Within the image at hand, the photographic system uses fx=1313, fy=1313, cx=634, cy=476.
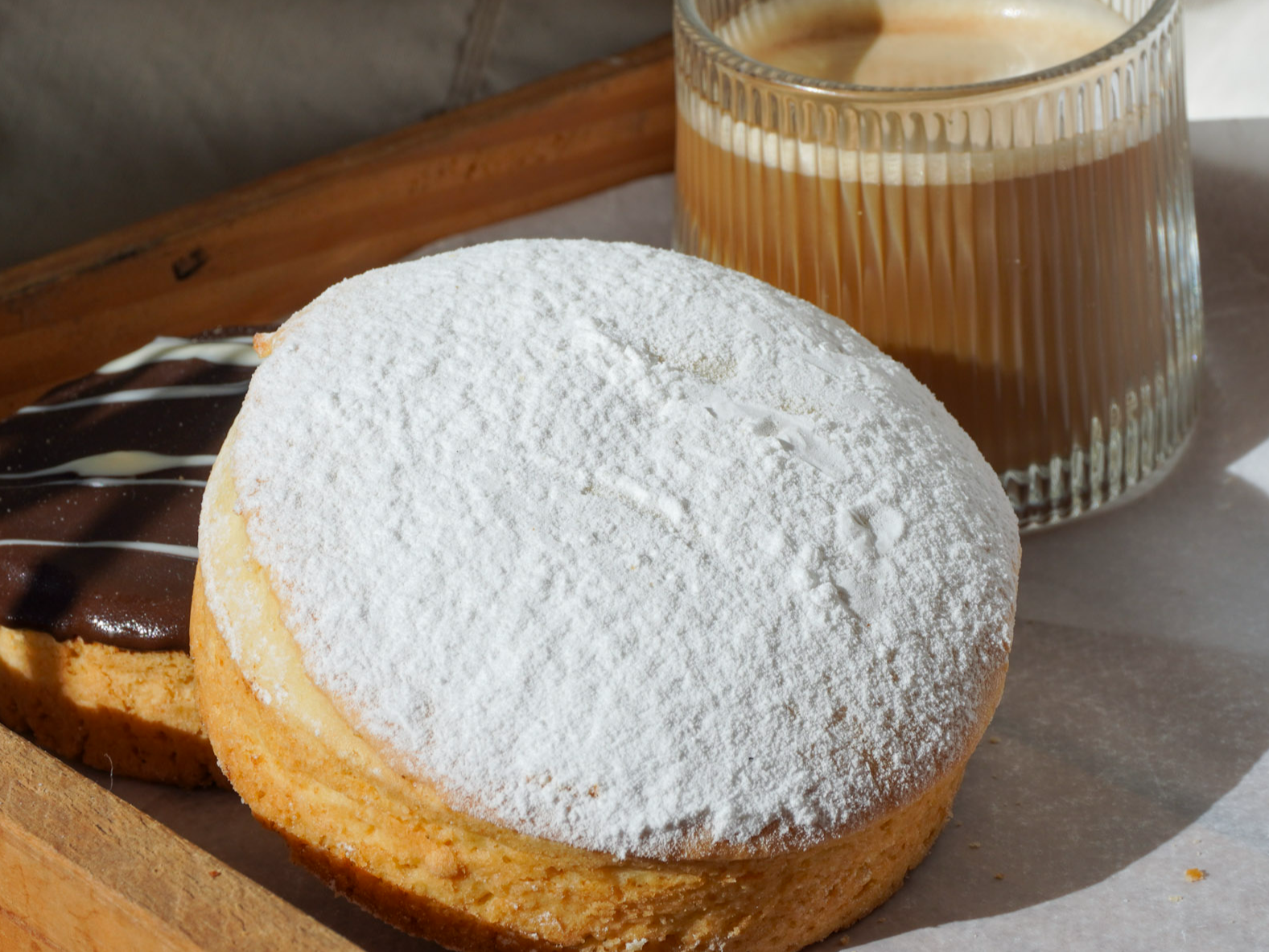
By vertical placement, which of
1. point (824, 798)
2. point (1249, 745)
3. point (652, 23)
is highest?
point (652, 23)

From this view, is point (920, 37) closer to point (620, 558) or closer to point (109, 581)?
point (620, 558)

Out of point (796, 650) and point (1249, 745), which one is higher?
point (796, 650)

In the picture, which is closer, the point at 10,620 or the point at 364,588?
the point at 364,588

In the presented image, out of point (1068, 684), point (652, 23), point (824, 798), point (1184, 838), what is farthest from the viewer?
point (652, 23)

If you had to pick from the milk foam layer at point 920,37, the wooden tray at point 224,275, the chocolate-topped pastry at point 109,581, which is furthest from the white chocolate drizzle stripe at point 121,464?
the milk foam layer at point 920,37

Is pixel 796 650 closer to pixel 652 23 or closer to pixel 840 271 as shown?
pixel 840 271

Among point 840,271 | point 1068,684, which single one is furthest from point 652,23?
point 1068,684

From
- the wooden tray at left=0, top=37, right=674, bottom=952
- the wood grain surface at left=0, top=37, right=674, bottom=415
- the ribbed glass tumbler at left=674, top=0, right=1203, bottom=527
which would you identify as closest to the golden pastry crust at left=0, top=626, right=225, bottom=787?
the wooden tray at left=0, top=37, right=674, bottom=952

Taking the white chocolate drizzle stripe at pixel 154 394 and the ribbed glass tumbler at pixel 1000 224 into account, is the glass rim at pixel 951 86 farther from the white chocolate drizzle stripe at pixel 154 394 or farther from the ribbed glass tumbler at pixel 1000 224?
the white chocolate drizzle stripe at pixel 154 394
